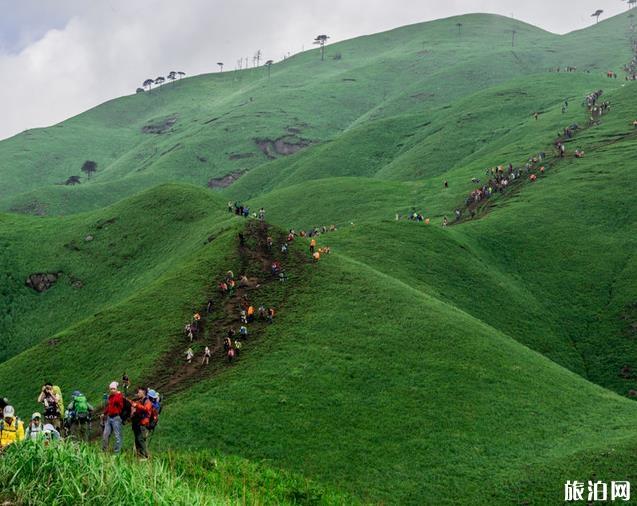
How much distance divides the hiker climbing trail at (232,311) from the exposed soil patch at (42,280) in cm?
4260

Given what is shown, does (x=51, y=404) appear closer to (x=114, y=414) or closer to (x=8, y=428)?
(x=114, y=414)

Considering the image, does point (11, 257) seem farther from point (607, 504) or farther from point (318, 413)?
point (607, 504)

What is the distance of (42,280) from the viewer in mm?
105438

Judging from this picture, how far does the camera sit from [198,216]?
112 metres

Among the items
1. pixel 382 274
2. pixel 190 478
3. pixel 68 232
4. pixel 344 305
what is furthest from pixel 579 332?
pixel 68 232

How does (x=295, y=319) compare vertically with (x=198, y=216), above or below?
below

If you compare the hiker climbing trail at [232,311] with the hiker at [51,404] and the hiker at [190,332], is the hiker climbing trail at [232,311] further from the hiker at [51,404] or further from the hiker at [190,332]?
the hiker at [51,404]

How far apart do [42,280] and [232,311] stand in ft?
181

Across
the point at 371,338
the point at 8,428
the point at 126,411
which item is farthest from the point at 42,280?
the point at 8,428

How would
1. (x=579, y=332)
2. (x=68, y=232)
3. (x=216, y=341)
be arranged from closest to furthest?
(x=216, y=341)
(x=579, y=332)
(x=68, y=232)

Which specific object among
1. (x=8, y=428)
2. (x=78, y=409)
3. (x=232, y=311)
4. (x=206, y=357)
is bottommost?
(x=206, y=357)

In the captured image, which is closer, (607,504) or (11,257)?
(607,504)

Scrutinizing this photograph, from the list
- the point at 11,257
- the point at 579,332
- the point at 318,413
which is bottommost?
the point at 579,332

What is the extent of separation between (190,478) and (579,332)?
67321 millimetres
